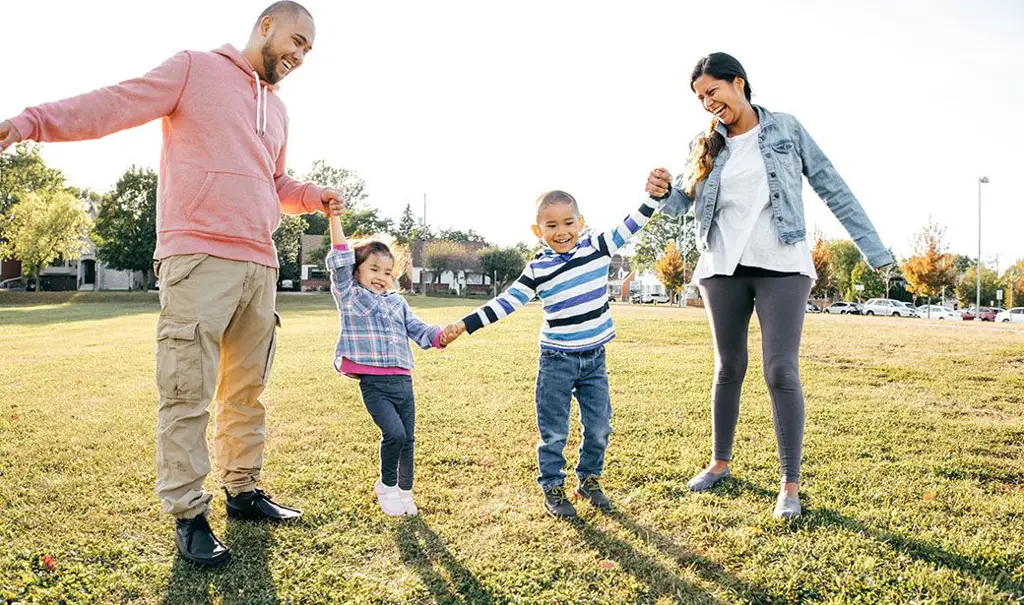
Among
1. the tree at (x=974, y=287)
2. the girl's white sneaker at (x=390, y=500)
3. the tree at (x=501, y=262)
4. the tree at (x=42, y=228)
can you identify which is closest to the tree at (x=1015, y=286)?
the tree at (x=974, y=287)

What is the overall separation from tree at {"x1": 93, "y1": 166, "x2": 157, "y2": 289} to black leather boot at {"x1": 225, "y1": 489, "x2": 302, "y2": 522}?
39199mm

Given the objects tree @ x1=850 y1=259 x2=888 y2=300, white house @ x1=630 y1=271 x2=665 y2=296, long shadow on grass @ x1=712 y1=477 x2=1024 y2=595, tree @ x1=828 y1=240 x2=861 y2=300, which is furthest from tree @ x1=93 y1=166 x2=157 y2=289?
tree @ x1=850 y1=259 x2=888 y2=300

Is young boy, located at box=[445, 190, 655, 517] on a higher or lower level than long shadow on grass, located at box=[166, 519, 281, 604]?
higher

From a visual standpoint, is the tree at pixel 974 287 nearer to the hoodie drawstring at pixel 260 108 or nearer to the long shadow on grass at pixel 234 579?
the hoodie drawstring at pixel 260 108

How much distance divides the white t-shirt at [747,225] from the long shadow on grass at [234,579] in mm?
2514

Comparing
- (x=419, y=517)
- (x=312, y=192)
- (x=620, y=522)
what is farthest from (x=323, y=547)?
(x=312, y=192)

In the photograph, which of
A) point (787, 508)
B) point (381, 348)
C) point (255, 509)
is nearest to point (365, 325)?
point (381, 348)

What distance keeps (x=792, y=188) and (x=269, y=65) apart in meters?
2.59

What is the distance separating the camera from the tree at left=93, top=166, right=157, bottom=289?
3791cm

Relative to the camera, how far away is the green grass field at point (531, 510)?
252cm

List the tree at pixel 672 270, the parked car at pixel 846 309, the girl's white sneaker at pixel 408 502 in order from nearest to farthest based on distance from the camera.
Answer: the girl's white sneaker at pixel 408 502
the parked car at pixel 846 309
the tree at pixel 672 270

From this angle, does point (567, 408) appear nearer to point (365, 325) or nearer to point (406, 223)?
point (365, 325)

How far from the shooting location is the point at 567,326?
3418 millimetres

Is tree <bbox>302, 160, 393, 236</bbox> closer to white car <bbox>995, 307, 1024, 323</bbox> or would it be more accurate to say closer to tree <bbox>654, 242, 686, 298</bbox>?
tree <bbox>654, 242, 686, 298</bbox>
